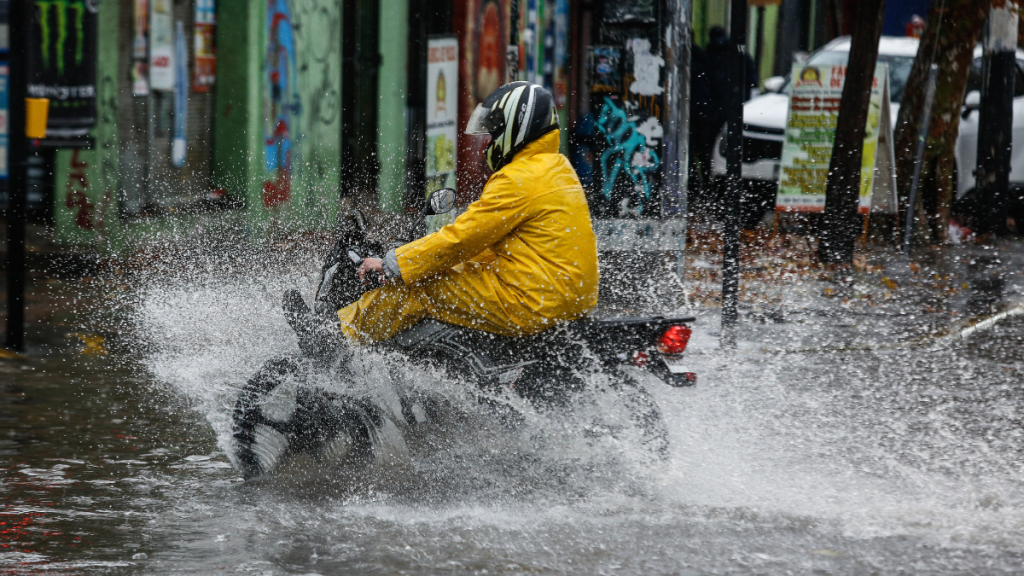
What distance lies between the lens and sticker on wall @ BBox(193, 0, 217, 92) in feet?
40.2

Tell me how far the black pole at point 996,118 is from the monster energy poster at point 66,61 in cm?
950

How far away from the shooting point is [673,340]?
541cm

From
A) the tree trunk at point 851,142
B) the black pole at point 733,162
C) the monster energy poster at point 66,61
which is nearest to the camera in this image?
the black pole at point 733,162

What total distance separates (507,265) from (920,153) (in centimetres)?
952

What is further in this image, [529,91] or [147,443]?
[147,443]

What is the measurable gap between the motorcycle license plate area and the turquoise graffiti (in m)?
5.93

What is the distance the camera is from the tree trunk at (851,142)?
40.1 feet

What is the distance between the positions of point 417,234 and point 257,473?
1.20 meters

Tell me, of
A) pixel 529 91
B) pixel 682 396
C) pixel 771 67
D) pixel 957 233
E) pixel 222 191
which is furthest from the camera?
pixel 771 67

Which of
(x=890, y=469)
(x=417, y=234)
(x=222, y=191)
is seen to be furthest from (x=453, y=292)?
(x=222, y=191)

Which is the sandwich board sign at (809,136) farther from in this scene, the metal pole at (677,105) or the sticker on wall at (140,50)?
the sticker on wall at (140,50)

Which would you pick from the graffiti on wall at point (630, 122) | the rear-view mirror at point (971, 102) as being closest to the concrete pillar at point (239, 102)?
the graffiti on wall at point (630, 122)

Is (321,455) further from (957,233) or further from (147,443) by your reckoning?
(957,233)

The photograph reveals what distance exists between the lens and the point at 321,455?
5594 millimetres
